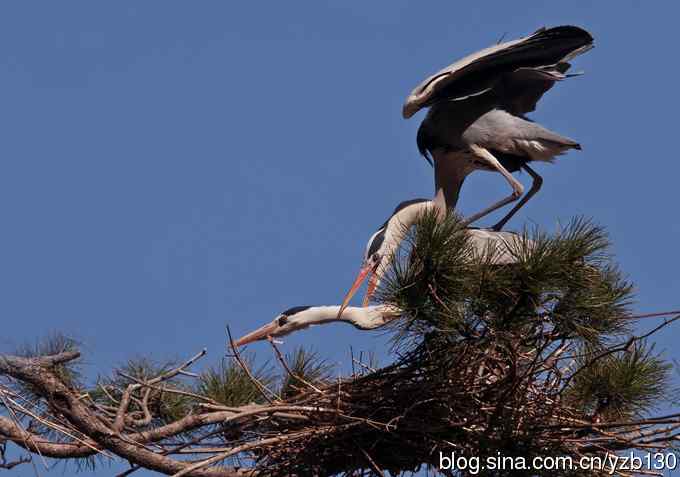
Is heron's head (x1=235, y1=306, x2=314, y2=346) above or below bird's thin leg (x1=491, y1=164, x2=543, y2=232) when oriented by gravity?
below

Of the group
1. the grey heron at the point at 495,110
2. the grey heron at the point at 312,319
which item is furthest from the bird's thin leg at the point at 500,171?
the grey heron at the point at 312,319

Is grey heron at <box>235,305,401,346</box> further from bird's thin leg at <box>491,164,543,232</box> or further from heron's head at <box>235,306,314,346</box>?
bird's thin leg at <box>491,164,543,232</box>

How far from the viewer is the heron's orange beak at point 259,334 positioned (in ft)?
26.3

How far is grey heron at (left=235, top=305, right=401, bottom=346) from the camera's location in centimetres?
738

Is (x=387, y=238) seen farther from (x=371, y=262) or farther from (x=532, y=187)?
(x=532, y=187)

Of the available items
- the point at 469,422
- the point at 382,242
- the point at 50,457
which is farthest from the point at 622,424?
the point at 50,457

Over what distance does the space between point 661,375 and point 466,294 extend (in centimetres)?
147

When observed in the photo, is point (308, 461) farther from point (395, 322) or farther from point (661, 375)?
point (661, 375)

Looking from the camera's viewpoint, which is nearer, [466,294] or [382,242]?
[466,294]

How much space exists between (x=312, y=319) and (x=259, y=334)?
1.46 feet

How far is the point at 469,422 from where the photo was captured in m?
6.25

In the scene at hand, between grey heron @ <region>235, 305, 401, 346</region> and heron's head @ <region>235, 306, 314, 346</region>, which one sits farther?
heron's head @ <region>235, 306, 314, 346</region>

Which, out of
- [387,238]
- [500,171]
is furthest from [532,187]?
[387,238]

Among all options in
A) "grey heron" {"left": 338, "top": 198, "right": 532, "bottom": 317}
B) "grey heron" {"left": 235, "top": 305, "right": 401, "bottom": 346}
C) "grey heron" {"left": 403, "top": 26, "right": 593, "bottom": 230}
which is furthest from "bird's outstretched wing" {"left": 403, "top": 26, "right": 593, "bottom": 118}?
"grey heron" {"left": 235, "top": 305, "right": 401, "bottom": 346}
